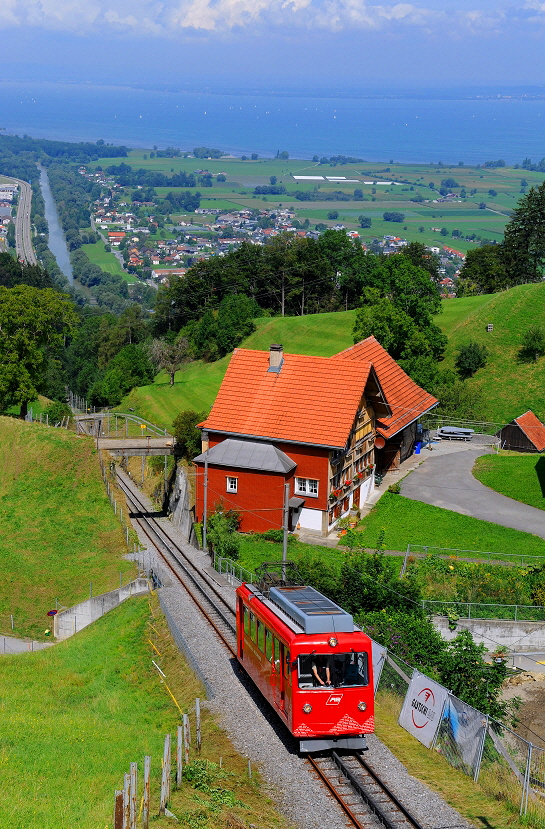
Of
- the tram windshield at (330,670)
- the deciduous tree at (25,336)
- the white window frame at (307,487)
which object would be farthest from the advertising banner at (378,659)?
the deciduous tree at (25,336)

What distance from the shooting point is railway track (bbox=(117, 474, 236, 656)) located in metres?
33.2

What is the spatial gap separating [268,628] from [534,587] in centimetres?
2044

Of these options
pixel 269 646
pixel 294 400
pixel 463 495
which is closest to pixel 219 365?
pixel 463 495

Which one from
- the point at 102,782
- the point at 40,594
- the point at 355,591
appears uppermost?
the point at 102,782

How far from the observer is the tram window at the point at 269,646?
23531mm

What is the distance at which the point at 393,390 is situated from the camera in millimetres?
63219

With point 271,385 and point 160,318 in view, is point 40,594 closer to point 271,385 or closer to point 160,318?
point 271,385

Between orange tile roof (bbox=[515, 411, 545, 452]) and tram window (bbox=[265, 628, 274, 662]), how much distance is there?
45.7m

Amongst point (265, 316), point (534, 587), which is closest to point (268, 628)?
point (534, 587)

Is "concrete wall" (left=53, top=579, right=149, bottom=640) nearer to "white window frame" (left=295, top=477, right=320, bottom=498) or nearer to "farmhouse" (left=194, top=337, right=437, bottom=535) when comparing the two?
"farmhouse" (left=194, top=337, right=437, bottom=535)

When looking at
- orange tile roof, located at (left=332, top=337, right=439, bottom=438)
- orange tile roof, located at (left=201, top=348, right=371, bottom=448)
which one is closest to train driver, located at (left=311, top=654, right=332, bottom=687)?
orange tile roof, located at (left=201, top=348, right=371, bottom=448)

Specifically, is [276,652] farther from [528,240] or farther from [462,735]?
[528,240]

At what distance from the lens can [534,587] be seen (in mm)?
40625

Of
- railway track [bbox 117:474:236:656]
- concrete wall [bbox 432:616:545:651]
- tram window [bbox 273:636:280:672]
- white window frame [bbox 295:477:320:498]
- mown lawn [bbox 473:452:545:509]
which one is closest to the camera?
tram window [bbox 273:636:280:672]
